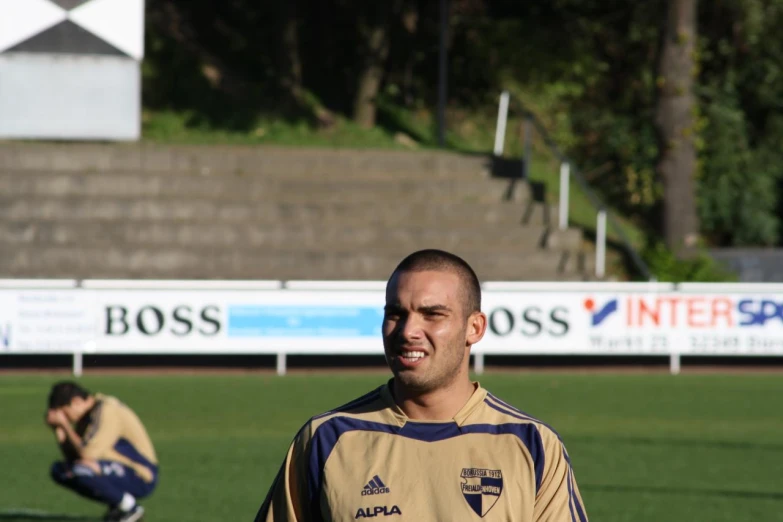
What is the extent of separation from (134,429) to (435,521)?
698 centimetres

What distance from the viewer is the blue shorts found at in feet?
31.1

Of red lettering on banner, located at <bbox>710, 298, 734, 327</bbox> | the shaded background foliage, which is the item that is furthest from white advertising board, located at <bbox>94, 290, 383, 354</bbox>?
the shaded background foliage

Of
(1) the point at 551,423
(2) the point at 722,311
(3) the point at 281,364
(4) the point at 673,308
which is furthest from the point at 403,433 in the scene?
(2) the point at 722,311

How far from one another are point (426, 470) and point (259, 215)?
2256 cm

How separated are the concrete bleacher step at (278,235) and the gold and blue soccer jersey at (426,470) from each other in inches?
838

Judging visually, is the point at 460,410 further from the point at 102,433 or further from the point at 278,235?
the point at 278,235

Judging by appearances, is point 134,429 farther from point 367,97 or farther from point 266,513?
point 367,97

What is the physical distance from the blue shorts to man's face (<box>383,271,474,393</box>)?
662 cm

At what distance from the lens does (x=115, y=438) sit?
9.83m

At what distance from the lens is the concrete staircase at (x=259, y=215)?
78.4 feet

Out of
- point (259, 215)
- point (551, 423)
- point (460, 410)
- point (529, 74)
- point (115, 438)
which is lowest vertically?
point (551, 423)

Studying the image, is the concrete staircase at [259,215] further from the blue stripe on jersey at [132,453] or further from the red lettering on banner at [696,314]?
the blue stripe on jersey at [132,453]

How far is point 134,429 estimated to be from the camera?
9875 mm

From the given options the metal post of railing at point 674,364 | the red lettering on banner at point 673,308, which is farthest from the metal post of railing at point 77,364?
the metal post of railing at point 674,364
